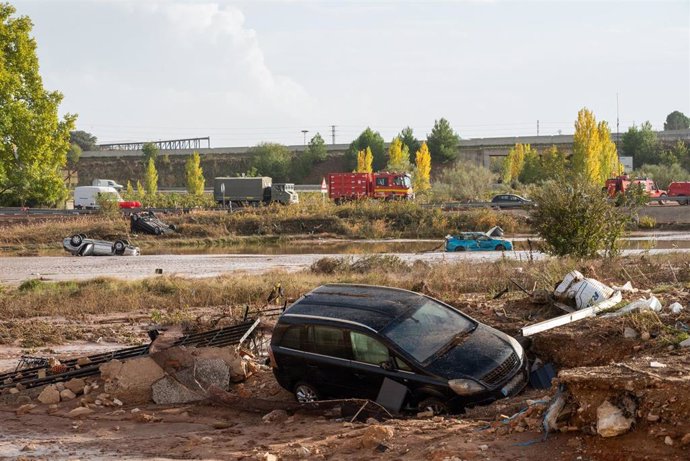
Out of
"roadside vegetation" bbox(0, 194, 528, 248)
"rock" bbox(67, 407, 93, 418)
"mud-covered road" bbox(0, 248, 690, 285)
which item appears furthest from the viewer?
"roadside vegetation" bbox(0, 194, 528, 248)

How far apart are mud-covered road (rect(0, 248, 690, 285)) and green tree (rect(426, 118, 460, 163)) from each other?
6143 centimetres

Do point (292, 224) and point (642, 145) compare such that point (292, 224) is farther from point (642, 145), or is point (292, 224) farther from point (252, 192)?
point (642, 145)

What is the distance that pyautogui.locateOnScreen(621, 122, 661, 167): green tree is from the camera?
318 ft

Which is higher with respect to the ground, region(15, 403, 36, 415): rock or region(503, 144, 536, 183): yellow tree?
region(503, 144, 536, 183): yellow tree

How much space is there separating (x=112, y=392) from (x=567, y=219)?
15.6 m

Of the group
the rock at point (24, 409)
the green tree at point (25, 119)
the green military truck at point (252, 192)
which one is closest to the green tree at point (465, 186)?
the green military truck at point (252, 192)

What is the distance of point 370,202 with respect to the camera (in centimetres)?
6188

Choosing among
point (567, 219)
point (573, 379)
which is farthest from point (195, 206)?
point (573, 379)

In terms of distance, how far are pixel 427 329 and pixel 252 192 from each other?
57784 mm

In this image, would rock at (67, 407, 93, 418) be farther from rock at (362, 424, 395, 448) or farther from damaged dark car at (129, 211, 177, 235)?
damaged dark car at (129, 211, 177, 235)

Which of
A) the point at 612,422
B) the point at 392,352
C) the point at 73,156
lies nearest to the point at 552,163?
the point at 73,156

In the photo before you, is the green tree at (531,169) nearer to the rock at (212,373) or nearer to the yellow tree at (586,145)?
the yellow tree at (586,145)

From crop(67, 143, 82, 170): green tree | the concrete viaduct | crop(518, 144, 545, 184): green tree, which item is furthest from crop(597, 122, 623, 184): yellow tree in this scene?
crop(67, 143, 82, 170): green tree

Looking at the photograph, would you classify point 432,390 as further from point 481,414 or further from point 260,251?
point 260,251
